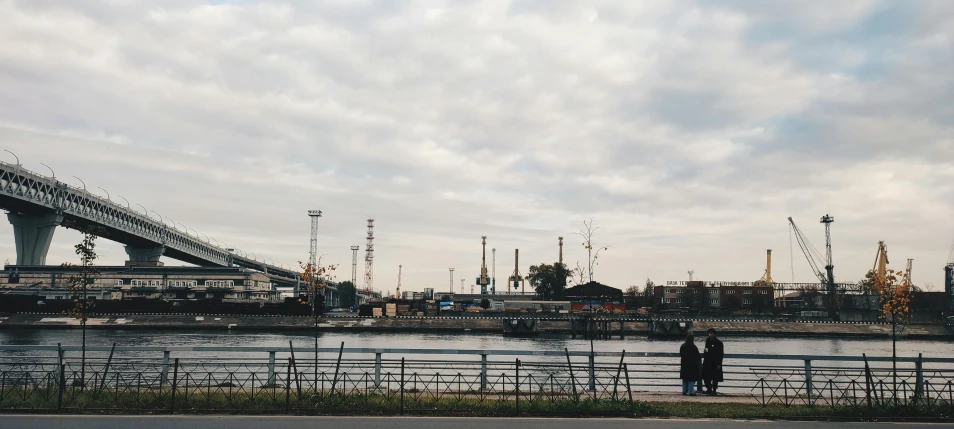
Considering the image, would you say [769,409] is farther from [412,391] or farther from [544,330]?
[544,330]

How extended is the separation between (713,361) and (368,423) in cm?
1079

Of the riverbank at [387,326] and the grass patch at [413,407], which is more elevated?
the grass patch at [413,407]

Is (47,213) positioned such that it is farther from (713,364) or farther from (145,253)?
(713,364)

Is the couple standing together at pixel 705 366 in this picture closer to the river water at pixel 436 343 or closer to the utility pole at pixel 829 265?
the river water at pixel 436 343

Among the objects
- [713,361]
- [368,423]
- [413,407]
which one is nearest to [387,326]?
[713,361]

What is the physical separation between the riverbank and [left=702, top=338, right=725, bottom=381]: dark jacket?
268ft

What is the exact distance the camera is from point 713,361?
20.0 meters

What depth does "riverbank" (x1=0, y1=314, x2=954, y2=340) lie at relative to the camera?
101312 millimetres

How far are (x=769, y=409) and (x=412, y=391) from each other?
9.41m

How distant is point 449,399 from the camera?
56.9 feet

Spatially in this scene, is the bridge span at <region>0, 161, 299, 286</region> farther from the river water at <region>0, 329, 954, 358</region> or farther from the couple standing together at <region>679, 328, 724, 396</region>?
the couple standing together at <region>679, 328, 724, 396</region>

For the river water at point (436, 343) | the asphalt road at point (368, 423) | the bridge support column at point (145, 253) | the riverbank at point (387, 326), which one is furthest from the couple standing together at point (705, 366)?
the bridge support column at point (145, 253)

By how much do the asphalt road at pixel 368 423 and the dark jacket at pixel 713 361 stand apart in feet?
14.7

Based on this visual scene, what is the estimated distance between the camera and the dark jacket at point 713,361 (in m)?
19.8
